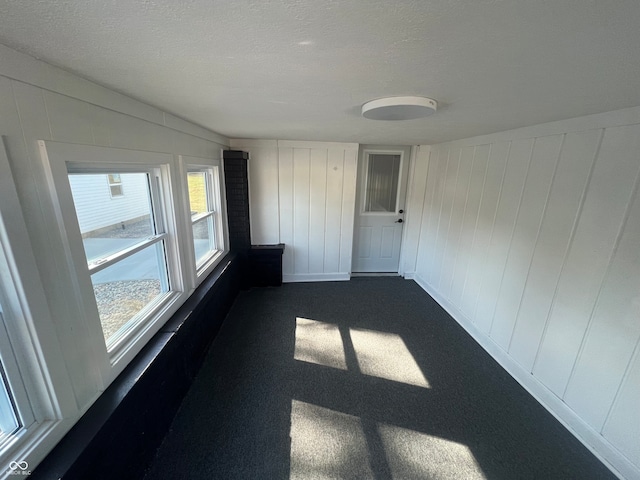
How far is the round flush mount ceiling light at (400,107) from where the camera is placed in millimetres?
1245

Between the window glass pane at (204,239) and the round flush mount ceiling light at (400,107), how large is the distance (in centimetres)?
208

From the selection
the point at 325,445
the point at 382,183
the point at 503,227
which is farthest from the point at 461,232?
the point at 325,445

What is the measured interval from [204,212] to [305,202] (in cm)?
144

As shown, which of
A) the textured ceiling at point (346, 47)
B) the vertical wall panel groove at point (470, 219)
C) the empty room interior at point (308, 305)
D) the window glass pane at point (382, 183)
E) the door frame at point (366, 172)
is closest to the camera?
the textured ceiling at point (346, 47)

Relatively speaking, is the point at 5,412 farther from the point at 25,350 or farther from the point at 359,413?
the point at 359,413

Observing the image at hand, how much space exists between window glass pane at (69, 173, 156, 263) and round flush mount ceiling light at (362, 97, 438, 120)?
59.5 inches

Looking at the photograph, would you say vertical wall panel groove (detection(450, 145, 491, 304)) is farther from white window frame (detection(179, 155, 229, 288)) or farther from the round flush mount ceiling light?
white window frame (detection(179, 155, 229, 288))

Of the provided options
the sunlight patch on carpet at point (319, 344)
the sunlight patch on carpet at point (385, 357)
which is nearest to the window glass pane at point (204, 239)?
the sunlight patch on carpet at point (319, 344)

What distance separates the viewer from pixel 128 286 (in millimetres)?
1605

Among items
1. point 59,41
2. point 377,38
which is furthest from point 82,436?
point 377,38

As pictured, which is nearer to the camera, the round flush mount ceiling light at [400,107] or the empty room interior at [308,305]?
the empty room interior at [308,305]

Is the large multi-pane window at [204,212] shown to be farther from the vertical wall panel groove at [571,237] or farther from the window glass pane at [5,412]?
the vertical wall panel groove at [571,237]

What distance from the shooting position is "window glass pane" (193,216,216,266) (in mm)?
2707

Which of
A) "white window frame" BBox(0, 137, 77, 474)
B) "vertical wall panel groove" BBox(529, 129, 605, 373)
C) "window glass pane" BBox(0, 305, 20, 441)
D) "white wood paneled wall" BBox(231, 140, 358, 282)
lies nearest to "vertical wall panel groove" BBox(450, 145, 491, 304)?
"vertical wall panel groove" BBox(529, 129, 605, 373)
